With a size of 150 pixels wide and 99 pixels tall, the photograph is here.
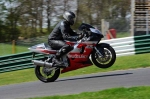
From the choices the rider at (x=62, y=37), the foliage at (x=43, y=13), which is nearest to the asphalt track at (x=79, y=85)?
the rider at (x=62, y=37)

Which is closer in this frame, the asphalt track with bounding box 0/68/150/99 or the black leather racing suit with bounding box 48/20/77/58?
the asphalt track with bounding box 0/68/150/99

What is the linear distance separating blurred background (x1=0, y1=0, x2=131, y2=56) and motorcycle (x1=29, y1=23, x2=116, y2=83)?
60.6 feet

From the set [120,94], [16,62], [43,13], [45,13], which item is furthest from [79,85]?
[43,13]

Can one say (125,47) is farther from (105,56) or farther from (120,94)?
(120,94)

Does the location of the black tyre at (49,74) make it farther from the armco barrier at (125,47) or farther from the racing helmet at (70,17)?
the armco barrier at (125,47)

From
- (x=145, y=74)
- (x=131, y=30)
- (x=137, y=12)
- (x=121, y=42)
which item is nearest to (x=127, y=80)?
(x=145, y=74)

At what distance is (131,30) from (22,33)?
48.7 feet

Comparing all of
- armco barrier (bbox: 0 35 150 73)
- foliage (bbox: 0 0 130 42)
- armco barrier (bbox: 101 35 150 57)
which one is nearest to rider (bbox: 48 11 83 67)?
armco barrier (bbox: 0 35 150 73)

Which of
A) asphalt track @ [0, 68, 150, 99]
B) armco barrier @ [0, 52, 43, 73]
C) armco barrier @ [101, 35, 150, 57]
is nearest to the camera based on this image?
asphalt track @ [0, 68, 150, 99]

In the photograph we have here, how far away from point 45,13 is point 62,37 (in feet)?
70.6

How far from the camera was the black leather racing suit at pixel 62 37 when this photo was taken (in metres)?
10.7

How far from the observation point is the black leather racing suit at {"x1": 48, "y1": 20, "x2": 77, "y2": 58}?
10.7 metres

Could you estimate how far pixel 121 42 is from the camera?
16.7m

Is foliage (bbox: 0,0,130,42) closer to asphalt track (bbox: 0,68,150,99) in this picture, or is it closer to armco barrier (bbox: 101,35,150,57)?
armco barrier (bbox: 101,35,150,57)
